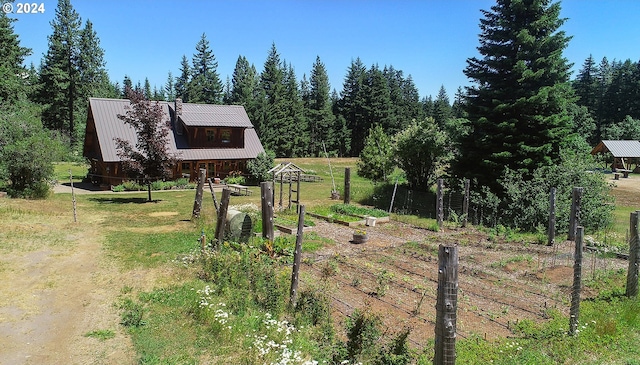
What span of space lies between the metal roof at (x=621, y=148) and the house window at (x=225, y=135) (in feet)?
160

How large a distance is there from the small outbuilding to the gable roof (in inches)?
1822

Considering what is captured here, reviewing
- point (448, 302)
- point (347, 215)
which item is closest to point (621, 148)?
point (347, 215)

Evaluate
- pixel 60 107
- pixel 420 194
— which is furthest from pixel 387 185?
pixel 60 107

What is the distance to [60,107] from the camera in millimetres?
58500

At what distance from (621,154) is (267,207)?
5816cm

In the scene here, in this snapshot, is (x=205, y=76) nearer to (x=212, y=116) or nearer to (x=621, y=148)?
(x=212, y=116)

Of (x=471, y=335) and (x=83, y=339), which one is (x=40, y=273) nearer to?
(x=83, y=339)

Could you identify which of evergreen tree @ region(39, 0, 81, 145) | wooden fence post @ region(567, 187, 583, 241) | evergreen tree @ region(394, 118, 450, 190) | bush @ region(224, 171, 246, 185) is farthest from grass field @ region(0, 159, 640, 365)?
evergreen tree @ region(39, 0, 81, 145)

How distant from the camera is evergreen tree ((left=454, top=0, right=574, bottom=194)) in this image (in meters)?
22.0

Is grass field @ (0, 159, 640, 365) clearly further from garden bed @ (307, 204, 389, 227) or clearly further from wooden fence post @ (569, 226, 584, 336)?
garden bed @ (307, 204, 389, 227)

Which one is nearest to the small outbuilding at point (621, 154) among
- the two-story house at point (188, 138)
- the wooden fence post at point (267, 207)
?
the two-story house at point (188, 138)

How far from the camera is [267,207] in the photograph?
43.6ft

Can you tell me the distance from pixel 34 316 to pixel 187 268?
149 inches

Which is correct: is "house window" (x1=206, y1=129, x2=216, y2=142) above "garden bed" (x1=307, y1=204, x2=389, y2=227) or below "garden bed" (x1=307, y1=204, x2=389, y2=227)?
above
